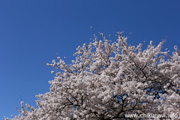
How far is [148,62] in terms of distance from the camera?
930 centimetres

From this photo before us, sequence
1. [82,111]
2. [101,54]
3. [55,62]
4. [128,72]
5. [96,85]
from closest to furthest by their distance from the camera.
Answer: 1. [82,111]
2. [96,85]
3. [128,72]
4. [101,54]
5. [55,62]

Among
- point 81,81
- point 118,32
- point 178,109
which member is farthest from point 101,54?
point 178,109

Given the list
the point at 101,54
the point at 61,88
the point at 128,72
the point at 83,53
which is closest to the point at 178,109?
the point at 128,72

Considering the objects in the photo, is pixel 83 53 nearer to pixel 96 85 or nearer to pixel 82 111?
pixel 96 85

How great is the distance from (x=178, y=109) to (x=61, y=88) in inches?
204

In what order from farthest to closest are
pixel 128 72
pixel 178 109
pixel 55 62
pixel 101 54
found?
1. pixel 55 62
2. pixel 101 54
3. pixel 128 72
4. pixel 178 109

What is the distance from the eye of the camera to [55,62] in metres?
15.5

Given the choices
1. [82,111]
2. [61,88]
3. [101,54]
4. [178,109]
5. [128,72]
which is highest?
[101,54]

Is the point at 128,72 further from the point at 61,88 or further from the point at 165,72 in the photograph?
the point at 61,88

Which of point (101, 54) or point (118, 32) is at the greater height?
point (118, 32)

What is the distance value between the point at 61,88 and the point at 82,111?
155cm

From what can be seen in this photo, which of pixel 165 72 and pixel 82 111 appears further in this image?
pixel 165 72

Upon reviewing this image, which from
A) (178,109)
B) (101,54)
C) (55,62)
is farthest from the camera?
(55,62)

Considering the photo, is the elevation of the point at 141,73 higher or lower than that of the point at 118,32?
lower
